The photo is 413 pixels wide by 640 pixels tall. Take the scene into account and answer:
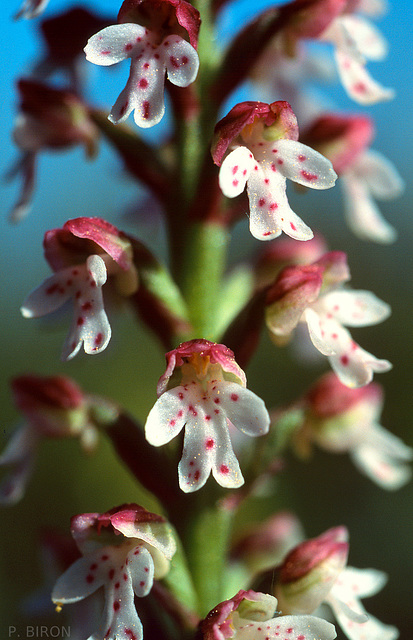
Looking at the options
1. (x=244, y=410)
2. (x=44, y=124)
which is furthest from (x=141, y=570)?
(x=44, y=124)

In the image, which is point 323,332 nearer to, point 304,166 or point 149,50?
point 304,166

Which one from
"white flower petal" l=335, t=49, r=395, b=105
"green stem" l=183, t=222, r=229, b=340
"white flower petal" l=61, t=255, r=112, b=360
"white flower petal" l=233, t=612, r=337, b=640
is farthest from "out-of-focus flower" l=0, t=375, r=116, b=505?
"white flower petal" l=335, t=49, r=395, b=105

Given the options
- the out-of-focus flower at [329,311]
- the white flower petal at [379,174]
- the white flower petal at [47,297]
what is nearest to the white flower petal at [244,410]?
the out-of-focus flower at [329,311]

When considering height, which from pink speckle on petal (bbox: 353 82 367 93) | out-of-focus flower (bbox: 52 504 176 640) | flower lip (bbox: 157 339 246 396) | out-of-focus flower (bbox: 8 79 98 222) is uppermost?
pink speckle on petal (bbox: 353 82 367 93)

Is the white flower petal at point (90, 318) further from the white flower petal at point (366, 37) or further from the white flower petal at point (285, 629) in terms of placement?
the white flower petal at point (366, 37)

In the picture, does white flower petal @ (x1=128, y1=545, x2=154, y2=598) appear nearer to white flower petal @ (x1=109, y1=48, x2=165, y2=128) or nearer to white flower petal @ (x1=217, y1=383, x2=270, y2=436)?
white flower petal @ (x1=217, y1=383, x2=270, y2=436)

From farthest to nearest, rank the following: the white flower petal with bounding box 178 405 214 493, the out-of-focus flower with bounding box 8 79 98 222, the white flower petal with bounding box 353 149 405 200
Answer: the white flower petal with bounding box 353 149 405 200, the out-of-focus flower with bounding box 8 79 98 222, the white flower petal with bounding box 178 405 214 493

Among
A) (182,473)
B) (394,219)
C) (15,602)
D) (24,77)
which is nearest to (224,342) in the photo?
(182,473)
